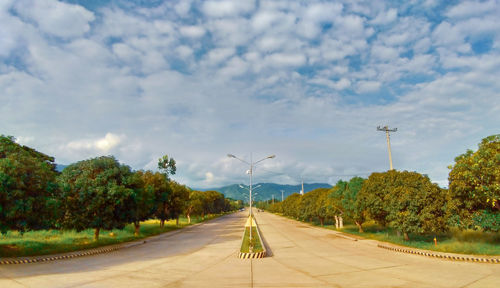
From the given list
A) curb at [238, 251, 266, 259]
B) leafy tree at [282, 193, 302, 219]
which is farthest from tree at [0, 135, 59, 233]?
leafy tree at [282, 193, 302, 219]

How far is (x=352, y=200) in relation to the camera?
120 ft

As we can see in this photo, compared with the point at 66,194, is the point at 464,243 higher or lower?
lower

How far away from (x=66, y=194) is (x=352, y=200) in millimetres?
30137

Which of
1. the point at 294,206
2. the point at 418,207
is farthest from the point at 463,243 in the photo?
the point at 294,206

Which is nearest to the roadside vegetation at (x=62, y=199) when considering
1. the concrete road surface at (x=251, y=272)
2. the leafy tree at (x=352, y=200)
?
the concrete road surface at (x=251, y=272)

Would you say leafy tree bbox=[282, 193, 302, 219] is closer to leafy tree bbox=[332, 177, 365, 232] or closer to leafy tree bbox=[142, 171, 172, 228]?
leafy tree bbox=[332, 177, 365, 232]

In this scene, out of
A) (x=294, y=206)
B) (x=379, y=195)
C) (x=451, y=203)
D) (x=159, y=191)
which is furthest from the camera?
(x=294, y=206)

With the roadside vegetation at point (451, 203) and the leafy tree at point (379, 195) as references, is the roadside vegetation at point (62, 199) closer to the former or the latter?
the leafy tree at point (379, 195)

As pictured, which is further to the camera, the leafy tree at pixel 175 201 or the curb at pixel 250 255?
the leafy tree at pixel 175 201

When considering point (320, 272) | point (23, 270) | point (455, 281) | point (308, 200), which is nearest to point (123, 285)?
point (23, 270)

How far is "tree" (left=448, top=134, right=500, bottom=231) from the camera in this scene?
19.7 metres

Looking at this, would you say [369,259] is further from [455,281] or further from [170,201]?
[170,201]

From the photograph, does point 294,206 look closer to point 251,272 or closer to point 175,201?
point 175,201

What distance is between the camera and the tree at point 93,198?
80.3 ft
